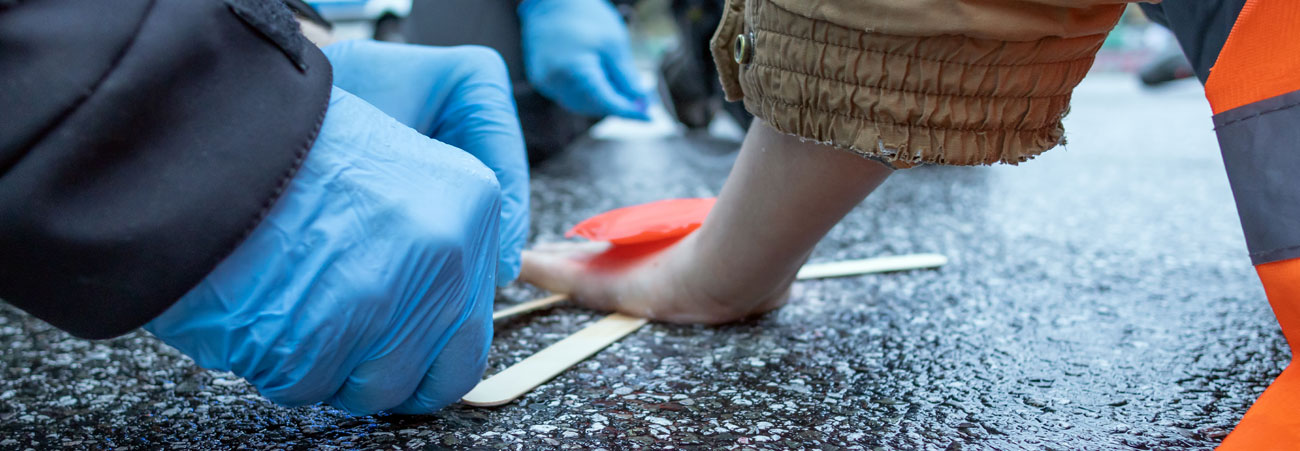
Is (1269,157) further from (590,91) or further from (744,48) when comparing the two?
(590,91)

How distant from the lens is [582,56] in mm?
1354

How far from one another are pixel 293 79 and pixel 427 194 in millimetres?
99

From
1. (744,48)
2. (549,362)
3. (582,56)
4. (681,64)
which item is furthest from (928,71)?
(681,64)

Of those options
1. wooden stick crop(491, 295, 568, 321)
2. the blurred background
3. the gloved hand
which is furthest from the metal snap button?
the blurred background

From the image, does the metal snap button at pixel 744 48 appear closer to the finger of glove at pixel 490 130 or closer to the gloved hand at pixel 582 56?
the finger of glove at pixel 490 130

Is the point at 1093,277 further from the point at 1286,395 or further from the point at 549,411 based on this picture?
the point at 549,411

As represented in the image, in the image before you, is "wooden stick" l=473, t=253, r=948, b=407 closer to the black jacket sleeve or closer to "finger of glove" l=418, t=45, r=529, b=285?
"finger of glove" l=418, t=45, r=529, b=285

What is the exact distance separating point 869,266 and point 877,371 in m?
0.35

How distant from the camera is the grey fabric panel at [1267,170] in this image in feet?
1.50

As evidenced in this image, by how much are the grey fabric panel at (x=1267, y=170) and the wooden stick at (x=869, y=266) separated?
1.78ft

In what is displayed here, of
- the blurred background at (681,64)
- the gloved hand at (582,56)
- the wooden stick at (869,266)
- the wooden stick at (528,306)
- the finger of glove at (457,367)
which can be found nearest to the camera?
the finger of glove at (457,367)

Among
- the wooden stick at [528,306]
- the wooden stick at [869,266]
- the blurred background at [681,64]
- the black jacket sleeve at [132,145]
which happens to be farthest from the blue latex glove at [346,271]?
the blurred background at [681,64]

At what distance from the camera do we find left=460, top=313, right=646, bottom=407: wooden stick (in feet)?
2.10

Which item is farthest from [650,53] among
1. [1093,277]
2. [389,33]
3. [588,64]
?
[1093,277]
